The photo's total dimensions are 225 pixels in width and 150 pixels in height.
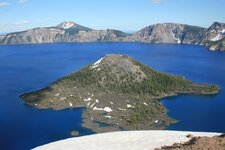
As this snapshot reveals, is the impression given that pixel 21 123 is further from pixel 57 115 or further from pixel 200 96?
pixel 200 96

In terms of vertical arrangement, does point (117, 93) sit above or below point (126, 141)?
below

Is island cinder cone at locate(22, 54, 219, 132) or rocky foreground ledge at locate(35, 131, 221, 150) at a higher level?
rocky foreground ledge at locate(35, 131, 221, 150)

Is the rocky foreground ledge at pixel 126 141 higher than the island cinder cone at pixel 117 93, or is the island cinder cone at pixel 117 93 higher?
the rocky foreground ledge at pixel 126 141

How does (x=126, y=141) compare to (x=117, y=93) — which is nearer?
(x=126, y=141)

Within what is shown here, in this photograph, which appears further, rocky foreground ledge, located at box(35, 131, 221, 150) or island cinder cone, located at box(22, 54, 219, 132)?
island cinder cone, located at box(22, 54, 219, 132)

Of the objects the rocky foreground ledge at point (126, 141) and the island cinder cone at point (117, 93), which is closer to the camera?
the rocky foreground ledge at point (126, 141)
